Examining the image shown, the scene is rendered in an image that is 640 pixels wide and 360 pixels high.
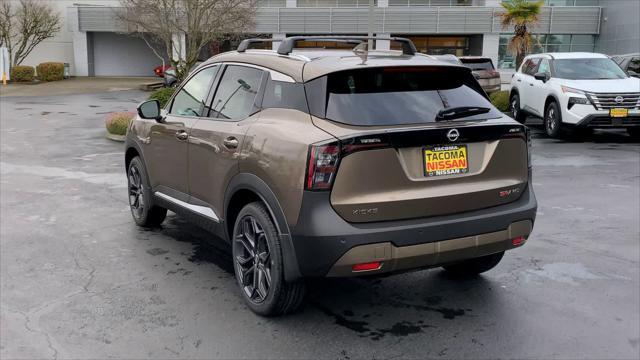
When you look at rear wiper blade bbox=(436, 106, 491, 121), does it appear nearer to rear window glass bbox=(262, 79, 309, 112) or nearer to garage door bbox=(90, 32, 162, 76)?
rear window glass bbox=(262, 79, 309, 112)

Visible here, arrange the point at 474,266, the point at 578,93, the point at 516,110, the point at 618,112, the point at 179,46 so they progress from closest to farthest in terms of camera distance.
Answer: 1. the point at 474,266
2. the point at 618,112
3. the point at 578,93
4. the point at 516,110
5. the point at 179,46

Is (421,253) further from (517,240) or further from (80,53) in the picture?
(80,53)

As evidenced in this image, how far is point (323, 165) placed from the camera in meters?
3.63

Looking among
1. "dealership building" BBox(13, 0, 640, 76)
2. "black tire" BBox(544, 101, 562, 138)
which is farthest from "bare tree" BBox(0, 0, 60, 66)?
"black tire" BBox(544, 101, 562, 138)

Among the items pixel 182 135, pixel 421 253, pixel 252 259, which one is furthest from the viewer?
pixel 182 135

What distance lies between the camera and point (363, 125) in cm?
375

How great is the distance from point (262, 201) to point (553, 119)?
1141 centimetres

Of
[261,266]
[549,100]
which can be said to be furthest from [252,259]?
[549,100]

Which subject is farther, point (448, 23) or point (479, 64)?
point (448, 23)

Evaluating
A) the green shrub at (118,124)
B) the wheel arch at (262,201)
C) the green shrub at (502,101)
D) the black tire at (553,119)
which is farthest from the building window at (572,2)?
the wheel arch at (262,201)

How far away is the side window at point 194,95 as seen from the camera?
5.20 metres

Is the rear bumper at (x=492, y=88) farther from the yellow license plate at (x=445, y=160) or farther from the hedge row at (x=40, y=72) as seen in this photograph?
the hedge row at (x=40, y=72)

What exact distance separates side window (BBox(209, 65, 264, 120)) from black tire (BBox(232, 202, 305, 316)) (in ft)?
2.52

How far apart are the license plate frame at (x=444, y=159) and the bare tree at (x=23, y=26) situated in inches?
1597
